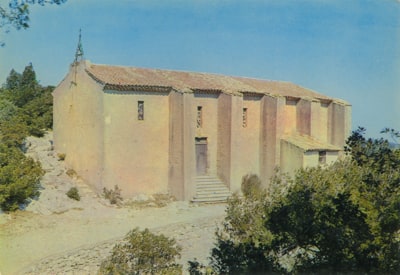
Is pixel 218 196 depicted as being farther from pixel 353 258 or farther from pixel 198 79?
pixel 353 258

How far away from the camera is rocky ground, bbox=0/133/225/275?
1131 cm

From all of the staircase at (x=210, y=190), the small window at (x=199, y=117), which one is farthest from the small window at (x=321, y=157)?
the small window at (x=199, y=117)

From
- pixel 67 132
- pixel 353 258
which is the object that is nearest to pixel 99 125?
pixel 67 132

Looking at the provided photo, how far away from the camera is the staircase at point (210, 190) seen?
21.0 meters

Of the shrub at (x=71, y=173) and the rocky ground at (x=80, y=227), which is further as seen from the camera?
the shrub at (x=71, y=173)

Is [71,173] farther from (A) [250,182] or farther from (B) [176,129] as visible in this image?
(A) [250,182]

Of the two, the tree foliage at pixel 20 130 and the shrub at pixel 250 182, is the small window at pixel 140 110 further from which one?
the shrub at pixel 250 182

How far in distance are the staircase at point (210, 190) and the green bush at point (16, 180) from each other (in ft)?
26.1

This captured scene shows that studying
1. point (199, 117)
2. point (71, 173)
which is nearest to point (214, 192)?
point (199, 117)

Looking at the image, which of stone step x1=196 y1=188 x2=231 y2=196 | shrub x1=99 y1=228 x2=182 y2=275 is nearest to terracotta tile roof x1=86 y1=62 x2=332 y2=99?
stone step x1=196 y1=188 x2=231 y2=196

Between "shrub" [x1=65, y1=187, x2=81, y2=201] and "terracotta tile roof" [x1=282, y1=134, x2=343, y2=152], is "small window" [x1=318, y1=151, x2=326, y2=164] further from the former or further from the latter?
"shrub" [x1=65, y1=187, x2=81, y2=201]

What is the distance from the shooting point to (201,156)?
23359 millimetres

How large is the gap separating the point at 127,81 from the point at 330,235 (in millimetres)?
14625

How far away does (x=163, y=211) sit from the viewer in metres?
18.5
